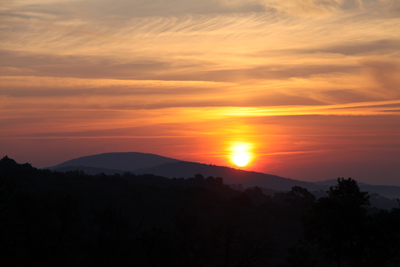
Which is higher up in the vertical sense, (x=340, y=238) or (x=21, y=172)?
(x=21, y=172)

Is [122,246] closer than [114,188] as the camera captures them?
Yes

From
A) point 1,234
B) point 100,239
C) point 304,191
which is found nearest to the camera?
point 1,234

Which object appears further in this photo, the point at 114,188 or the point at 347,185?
the point at 114,188

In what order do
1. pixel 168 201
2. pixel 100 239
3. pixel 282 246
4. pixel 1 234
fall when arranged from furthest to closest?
pixel 168 201 < pixel 282 246 < pixel 100 239 < pixel 1 234

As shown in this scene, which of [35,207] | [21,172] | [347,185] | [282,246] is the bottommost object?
[282,246]

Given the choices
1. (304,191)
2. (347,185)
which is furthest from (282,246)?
(304,191)

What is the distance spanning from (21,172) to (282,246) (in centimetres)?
6331

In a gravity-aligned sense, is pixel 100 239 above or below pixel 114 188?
below

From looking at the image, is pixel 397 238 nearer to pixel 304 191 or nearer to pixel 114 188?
pixel 114 188

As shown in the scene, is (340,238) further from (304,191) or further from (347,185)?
(304,191)

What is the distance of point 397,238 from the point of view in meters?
31.8

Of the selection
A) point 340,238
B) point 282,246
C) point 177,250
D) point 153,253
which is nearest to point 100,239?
point 153,253

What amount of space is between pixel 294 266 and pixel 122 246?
46.4 ft

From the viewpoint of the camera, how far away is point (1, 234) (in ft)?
99.6
